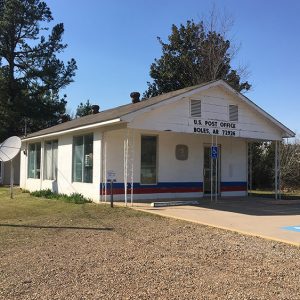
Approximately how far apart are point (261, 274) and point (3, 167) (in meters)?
30.0

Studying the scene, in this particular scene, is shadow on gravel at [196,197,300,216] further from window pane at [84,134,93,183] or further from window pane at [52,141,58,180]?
window pane at [52,141,58,180]

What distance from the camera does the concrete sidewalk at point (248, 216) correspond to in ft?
34.7

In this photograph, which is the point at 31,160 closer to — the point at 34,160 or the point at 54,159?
the point at 34,160

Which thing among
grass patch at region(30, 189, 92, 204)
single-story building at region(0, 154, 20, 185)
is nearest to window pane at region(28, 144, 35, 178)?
grass patch at region(30, 189, 92, 204)

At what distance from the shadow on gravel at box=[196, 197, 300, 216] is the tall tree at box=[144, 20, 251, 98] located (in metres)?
18.9

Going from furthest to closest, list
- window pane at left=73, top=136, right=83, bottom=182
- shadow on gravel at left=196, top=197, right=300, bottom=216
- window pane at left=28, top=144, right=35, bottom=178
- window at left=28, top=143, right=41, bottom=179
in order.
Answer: window pane at left=28, top=144, right=35, bottom=178, window at left=28, top=143, right=41, bottom=179, window pane at left=73, top=136, right=83, bottom=182, shadow on gravel at left=196, top=197, right=300, bottom=216

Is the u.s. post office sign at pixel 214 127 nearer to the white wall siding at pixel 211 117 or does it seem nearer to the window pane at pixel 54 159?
the white wall siding at pixel 211 117

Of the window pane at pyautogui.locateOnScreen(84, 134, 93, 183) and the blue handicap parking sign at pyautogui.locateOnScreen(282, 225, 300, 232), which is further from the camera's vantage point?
the window pane at pyautogui.locateOnScreen(84, 134, 93, 183)

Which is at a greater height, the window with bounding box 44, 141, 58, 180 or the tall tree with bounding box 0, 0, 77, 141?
the tall tree with bounding box 0, 0, 77, 141

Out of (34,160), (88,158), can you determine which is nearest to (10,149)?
(34,160)

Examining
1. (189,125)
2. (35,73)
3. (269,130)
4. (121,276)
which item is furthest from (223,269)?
(35,73)

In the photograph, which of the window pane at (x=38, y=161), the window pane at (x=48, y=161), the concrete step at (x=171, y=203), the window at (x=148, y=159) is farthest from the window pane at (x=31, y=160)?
the concrete step at (x=171, y=203)

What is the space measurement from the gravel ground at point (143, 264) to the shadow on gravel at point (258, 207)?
13.4 feet

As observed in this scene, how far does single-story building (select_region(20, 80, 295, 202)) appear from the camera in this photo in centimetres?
1659
